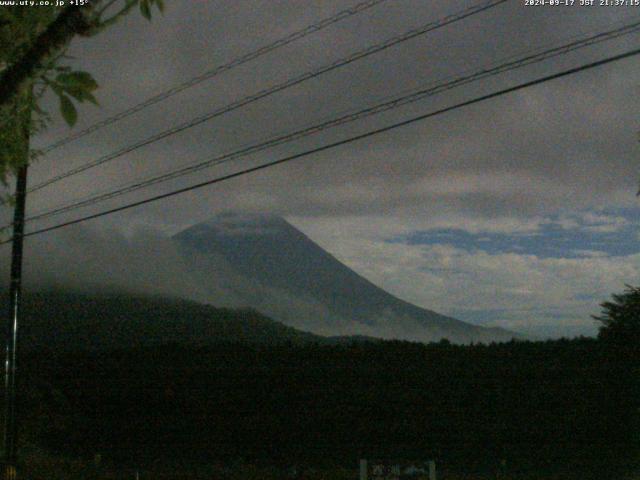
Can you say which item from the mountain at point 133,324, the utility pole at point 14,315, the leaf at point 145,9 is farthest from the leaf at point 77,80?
the mountain at point 133,324

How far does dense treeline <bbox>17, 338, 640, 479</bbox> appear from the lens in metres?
30.4

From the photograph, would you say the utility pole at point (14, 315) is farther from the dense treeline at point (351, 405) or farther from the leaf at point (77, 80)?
the leaf at point (77, 80)

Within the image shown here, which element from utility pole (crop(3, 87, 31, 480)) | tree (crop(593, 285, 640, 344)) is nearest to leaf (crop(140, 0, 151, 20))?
utility pole (crop(3, 87, 31, 480))

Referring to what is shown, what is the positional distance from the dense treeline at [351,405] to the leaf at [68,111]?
80.3 ft

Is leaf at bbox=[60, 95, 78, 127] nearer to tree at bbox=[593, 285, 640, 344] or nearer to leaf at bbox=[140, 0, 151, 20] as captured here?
leaf at bbox=[140, 0, 151, 20]

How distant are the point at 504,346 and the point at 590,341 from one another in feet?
12.9

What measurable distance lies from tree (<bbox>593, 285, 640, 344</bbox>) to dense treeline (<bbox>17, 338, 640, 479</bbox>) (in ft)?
3.13

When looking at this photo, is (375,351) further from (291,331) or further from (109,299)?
(109,299)

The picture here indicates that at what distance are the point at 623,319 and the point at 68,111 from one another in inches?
905

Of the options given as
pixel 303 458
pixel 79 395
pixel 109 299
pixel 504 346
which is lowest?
pixel 303 458

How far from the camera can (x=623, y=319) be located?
2405cm

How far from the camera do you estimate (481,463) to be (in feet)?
96.3

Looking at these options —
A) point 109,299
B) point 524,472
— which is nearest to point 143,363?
point 524,472

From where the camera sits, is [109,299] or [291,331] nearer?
[291,331]
